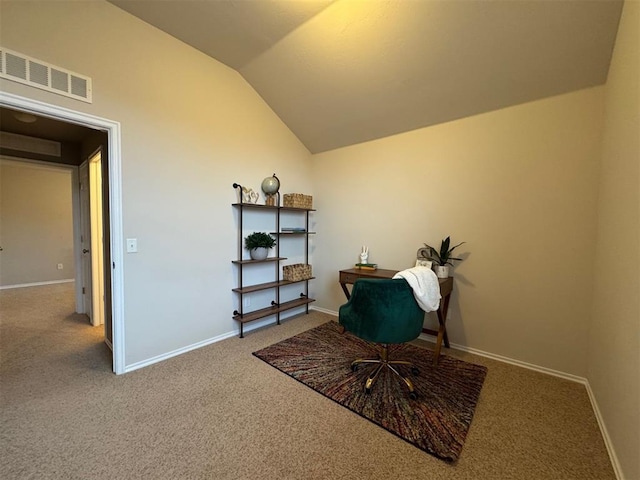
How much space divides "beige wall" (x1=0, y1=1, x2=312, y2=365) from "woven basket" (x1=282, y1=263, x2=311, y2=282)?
0.77m

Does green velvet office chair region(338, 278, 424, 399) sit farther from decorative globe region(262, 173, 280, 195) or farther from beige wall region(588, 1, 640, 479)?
decorative globe region(262, 173, 280, 195)

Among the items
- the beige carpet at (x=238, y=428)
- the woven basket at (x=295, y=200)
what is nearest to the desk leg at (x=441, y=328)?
the beige carpet at (x=238, y=428)

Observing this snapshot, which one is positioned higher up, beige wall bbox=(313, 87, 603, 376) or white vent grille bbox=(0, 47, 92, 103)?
white vent grille bbox=(0, 47, 92, 103)

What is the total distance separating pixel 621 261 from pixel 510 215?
1.07 metres

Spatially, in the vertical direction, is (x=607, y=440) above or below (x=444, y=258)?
below

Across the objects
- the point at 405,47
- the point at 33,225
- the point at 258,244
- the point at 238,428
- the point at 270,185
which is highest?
the point at 405,47

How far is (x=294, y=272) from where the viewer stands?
3.64m

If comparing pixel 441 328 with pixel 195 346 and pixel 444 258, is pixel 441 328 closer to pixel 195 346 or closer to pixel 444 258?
pixel 444 258

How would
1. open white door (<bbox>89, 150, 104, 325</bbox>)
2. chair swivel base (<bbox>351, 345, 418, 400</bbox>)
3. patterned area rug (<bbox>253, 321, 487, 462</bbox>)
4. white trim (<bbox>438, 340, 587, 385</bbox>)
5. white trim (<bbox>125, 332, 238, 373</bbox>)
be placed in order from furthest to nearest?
open white door (<bbox>89, 150, 104, 325</bbox>) < white trim (<bbox>125, 332, 238, 373</bbox>) < white trim (<bbox>438, 340, 587, 385</bbox>) < chair swivel base (<bbox>351, 345, 418, 400</bbox>) < patterned area rug (<bbox>253, 321, 487, 462</bbox>)

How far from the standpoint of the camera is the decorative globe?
10.8ft

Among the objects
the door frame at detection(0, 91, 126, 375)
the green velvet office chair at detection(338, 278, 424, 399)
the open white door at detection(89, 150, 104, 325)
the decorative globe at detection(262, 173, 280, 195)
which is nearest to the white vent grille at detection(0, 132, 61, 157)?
the open white door at detection(89, 150, 104, 325)

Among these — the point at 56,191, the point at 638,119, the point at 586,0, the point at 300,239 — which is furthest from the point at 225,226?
the point at 56,191

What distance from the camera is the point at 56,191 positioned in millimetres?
5688

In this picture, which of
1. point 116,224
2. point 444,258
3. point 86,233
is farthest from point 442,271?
point 86,233
